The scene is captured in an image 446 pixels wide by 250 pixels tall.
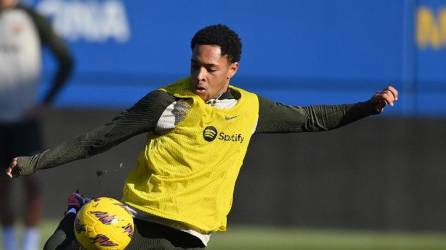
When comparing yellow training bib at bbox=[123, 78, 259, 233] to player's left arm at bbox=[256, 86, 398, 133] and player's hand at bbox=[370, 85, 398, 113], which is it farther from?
player's hand at bbox=[370, 85, 398, 113]

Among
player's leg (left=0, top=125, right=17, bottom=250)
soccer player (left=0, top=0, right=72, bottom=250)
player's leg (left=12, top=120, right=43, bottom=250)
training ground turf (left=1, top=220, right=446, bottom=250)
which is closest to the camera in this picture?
player's leg (left=12, top=120, right=43, bottom=250)

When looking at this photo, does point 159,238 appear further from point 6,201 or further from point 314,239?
point 314,239

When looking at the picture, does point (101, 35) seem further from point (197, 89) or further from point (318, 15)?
point (197, 89)

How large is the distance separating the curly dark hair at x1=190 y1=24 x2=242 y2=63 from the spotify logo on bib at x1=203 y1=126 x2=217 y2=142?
1.40 ft

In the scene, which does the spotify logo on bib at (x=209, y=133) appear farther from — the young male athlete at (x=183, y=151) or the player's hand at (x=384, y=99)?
the player's hand at (x=384, y=99)

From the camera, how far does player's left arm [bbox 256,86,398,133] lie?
24.8 feet

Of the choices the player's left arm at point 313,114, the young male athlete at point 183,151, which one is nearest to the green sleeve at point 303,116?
the player's left arm at point 313,114

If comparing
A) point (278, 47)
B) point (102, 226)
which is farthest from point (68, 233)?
point (278, 47)

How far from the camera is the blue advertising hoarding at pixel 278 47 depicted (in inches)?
607

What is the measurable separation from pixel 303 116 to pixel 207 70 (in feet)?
2.67

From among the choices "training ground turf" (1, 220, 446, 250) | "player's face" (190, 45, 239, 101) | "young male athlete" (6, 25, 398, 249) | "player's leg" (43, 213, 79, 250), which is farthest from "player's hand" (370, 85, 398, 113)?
"training ground turf" (1, 220, 446, 250)

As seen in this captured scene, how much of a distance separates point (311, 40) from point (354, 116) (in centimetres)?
796

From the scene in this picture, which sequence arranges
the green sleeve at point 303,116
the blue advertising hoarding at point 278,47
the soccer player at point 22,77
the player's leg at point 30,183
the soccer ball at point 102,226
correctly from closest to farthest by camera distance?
the soccer ball at point 102,226 < the green sleeve at point 303,116 < the player's leg at point 30,183 < the soccer player at point 22,77 < the blue advertising hoarding at point 278,47

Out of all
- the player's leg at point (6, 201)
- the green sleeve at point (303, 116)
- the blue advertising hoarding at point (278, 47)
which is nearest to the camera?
the green sleeve at point (303, 116)
